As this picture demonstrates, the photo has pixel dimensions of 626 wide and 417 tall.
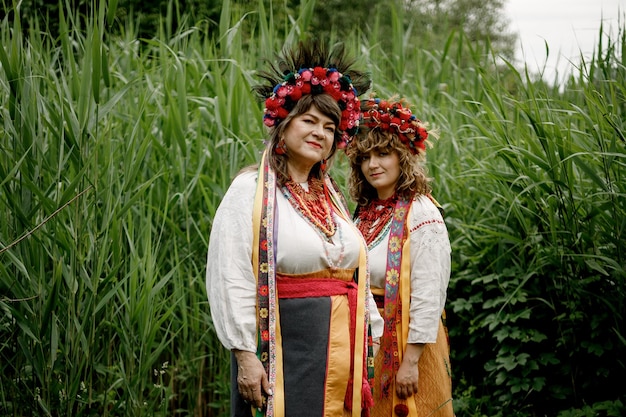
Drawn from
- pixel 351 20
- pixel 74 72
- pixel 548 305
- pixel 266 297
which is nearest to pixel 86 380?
pixel 266 297

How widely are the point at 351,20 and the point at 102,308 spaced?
14.4 meters

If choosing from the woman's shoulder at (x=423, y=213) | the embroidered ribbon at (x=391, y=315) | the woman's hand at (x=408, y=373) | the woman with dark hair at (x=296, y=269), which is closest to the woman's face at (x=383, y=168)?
the woman's shoulder at (x=423, y=213)

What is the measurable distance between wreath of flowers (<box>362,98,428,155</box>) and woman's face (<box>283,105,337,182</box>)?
535 millimetres

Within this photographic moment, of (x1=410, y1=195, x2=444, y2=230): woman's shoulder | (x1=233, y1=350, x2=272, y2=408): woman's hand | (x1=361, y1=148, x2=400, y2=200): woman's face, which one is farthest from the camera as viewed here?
(x1=361, y1=148, x2=400, y2=200): woman's face

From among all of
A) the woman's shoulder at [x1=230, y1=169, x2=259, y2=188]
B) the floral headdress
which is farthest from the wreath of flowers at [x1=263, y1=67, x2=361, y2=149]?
the woman's shoulder at [x1=230, y1=169, x2=259, y2=188]

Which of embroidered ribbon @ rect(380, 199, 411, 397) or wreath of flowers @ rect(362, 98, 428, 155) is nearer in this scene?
embroidered ribbon @ rect(380, 199, 411, 397)

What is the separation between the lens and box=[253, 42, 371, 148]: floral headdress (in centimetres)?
248

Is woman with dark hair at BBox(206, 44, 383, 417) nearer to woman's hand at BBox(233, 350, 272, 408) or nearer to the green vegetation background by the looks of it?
woman's hand at BBox(233, 350, 272, 408)

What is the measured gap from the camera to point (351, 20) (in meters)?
16.5

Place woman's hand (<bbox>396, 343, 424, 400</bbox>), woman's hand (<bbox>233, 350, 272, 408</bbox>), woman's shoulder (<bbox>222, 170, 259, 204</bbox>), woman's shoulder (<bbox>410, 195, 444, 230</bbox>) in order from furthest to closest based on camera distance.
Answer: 1. woman's shoulder (<bbox>410, 195, 444, 230</bbox>)
2. woman's hand (<bbox>396, 343, 424, 400</bbox>)
3. woman's shoulder (<bbox>222, 170, 259, 204</bbox>)
4. woman's hand (<bbox>233, 350, 272, 408</bbox>)

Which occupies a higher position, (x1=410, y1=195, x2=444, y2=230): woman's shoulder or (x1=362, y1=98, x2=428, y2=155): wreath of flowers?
(x1=362, y1=98, x2=428, y2=155): wreath of flowers

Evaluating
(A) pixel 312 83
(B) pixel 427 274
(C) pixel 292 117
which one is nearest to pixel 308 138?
(C) pixel 292 117

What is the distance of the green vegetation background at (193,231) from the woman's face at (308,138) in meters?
0.63

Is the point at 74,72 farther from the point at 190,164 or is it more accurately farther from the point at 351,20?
the point at 351,20
